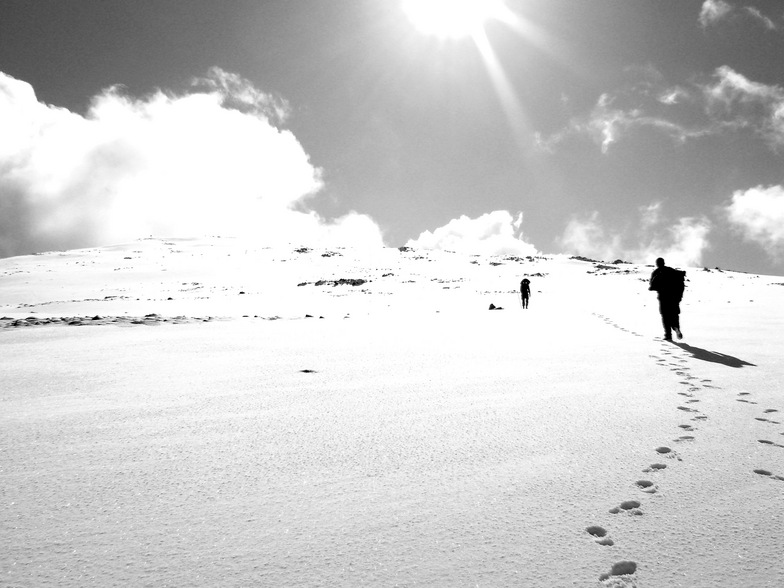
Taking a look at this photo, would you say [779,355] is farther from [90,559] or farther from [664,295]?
[90,559]

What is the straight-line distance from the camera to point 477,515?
182 cm

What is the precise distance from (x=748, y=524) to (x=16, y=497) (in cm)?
321

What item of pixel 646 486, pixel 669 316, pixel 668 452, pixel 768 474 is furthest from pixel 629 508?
pixel 669 316

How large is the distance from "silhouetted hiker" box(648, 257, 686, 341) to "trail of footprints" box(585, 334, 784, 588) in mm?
2407

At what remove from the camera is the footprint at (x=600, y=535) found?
164 centimetres

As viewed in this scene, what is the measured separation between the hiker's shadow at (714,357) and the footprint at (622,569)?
15.5 ft

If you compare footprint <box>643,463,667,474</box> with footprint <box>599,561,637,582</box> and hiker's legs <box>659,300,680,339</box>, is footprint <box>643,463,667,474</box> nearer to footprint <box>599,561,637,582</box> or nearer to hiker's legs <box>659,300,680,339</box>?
footprint <box>599,561,637,582</box>

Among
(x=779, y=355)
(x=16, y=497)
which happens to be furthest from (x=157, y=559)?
(x=779, y=355)

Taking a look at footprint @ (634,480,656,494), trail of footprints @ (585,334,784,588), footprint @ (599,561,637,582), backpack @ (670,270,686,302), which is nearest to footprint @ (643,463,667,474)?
trail of footprints @ (585,334,784,588)

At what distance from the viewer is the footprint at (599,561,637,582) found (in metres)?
1.48

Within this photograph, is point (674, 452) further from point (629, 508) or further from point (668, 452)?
point (629, 508)

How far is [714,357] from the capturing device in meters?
5.59

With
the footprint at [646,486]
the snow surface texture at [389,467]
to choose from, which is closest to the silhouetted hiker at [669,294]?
the snow surface texture at [389,467]

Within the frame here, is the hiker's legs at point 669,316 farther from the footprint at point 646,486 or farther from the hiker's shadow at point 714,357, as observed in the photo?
the footprint at point 646,486
